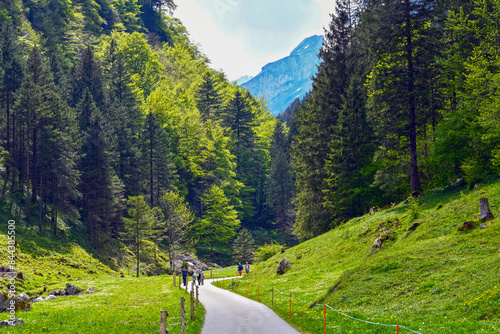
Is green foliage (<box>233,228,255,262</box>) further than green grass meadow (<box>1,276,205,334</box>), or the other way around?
green foliage (<box>233,228,255,262</box>)

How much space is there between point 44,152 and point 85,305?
33.0 metres

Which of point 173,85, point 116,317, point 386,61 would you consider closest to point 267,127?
point 173,85

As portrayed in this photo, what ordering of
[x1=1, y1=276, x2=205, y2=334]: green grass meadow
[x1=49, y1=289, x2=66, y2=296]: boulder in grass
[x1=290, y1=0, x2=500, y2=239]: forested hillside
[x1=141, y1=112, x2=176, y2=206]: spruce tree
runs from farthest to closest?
[x1=141, y1=112, x2=176, y2=206]: spruce tree, [x1=49, y1=289, x2=66, y2=296]: boulder in grass, [x1=290, y1=0, x2=500, y2=239]: forested hillside, [x1=1, y1=276, x2=205, y2=334]: green grass meadow

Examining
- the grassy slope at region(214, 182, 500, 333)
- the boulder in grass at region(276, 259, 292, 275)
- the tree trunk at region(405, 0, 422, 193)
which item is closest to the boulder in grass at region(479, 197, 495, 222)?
the grassy slope at region(214, 182, 500, 333)

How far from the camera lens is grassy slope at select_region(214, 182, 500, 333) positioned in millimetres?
12844

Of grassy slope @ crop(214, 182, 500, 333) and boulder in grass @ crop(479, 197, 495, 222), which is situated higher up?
boulder in grass @ crop(479, 197, 495, 222)

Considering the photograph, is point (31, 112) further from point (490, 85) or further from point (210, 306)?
point (490, 85)

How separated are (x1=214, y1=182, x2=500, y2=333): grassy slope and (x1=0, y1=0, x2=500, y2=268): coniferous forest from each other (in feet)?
16.9

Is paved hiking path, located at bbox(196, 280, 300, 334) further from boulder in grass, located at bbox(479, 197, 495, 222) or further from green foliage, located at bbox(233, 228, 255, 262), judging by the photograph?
green foliage, located at bbox(233, 228, 255, 262)

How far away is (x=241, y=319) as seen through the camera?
18500mm

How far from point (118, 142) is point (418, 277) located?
60772mm

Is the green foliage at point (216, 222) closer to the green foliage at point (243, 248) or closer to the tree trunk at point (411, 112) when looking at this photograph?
the green foliage at point (243, 248)

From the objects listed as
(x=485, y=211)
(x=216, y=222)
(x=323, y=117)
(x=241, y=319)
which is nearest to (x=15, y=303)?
(x=241, y=319)

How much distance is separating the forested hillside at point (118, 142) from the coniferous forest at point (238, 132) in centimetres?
30
